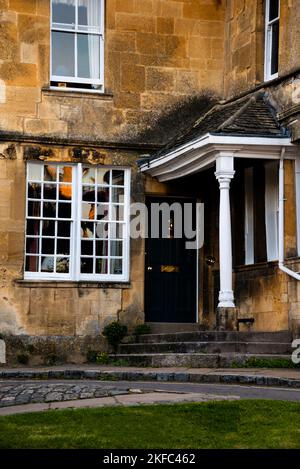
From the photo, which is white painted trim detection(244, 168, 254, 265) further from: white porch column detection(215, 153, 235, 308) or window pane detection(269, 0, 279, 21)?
window pane detection(269, 0, 279, 21)

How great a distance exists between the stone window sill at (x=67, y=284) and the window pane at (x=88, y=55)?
3775 millimetres

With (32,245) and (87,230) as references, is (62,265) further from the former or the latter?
(87,230)

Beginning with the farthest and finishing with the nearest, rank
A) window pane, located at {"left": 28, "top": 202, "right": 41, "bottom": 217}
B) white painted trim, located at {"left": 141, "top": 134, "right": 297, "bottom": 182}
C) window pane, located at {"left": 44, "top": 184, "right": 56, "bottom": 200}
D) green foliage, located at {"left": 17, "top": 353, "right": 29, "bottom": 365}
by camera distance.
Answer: window pane, located at {"left": 44, "top": 184, "right": 56, "bottom": 200}, window pane, located at {"left": 28, "top": 202, "right": 41, "bottom": 217}, green foliage, located at {"left": 17, "top": 353, "right": 29, "bottom": 365}, white painted trim, located at {"left": 141, "top": 134, "right": 297, "bottom": 182}

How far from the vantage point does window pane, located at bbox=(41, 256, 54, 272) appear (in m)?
20.2

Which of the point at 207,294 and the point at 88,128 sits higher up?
the point at 88,128

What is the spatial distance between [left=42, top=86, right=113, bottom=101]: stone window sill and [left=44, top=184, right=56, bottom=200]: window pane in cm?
163

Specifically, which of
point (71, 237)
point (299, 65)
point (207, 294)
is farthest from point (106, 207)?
point (299, 65)

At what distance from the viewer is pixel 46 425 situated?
33.8 ft

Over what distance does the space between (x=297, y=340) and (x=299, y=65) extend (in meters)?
4.41

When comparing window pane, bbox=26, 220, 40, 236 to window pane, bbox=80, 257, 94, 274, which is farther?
window pane, bbox=80, 257, 94, 274

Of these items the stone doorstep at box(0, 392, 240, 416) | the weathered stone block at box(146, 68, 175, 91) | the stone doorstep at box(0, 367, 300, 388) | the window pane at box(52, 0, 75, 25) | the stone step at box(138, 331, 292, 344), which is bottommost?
the stone doorstep at box(0, 392, 240, 416)

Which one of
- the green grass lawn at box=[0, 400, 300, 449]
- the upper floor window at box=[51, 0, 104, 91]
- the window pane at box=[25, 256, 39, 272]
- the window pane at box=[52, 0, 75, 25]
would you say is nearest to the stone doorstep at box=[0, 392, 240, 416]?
the green grass lawn at box=[0, 400, 300, 449]

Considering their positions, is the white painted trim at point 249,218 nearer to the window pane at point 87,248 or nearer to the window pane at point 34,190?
the window pane at point 87,248

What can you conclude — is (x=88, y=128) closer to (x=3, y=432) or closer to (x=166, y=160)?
(x=166, y=160)
